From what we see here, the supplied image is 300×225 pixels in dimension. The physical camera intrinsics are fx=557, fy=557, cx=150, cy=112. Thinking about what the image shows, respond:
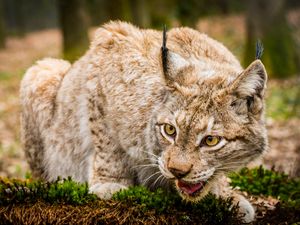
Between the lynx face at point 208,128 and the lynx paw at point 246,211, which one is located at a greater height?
the lynx face at point 208,128

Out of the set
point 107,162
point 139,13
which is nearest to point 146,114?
point 107,162

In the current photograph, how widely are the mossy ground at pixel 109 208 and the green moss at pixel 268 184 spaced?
0.91 meters

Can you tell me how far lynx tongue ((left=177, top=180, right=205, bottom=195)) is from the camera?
419 centimetres

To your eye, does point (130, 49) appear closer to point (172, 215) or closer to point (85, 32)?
point (172, 215)

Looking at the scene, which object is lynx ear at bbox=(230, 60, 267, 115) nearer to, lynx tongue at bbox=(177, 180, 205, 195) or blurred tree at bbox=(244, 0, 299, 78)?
lynx tongue at bbox=(177, 180, 205, 195)

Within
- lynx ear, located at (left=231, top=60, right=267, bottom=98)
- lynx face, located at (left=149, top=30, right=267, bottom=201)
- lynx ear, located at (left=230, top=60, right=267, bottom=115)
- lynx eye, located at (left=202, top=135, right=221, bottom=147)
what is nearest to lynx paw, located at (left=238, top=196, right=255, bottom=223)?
lynx face, located at (left=149, top=30, right=267, bottom=201)

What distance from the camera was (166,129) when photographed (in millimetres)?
4332

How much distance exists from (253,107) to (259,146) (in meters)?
0.34

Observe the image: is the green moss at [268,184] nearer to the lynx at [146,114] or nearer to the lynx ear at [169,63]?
the lynx at [146,114]

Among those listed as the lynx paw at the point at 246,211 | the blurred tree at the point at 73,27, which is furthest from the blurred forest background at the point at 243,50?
the lynx paw at the point at 246,211

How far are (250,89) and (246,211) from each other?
1184 mm

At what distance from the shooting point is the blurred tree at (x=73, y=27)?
47.1 ft

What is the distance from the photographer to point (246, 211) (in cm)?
478

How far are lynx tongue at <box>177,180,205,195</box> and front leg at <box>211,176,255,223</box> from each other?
53cm
